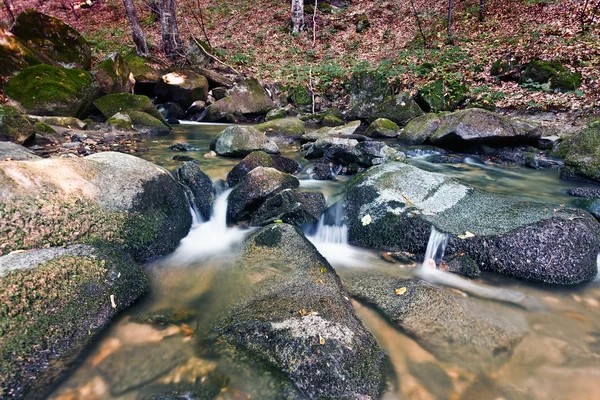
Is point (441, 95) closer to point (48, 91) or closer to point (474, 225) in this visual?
point (474, 225)

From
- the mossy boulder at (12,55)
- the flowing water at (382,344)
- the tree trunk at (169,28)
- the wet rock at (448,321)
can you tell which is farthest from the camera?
the tree trunk at (169,28)

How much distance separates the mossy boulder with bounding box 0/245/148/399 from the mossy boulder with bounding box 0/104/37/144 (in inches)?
227

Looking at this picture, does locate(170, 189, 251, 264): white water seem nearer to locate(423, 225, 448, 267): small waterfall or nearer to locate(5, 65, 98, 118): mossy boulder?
locate(423, 225, 448, 267): small waterfall

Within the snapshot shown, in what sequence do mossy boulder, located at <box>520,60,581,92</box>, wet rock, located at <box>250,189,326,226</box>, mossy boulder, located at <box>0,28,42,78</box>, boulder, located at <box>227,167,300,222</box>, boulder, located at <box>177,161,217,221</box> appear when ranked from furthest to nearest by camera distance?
mossy boulder, located at <box>0,28,42,78</box> → mossy boulder, located at <box>520,60,581,92</box> → boulder, located at <box>177,161,217,221</box> → boulder, located at <box>227,167,300,222</box> → wet rock, located at <box>250,189,326,226</box>

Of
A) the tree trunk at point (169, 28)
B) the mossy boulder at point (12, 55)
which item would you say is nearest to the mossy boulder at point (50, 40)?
the mossy boulder at point (12, 55)

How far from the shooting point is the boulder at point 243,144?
705 centimetres

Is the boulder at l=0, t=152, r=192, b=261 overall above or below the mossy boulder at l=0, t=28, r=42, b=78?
below

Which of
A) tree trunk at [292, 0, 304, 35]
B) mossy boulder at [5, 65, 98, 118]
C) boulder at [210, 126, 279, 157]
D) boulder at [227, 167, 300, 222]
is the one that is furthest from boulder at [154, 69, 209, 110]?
boulder at [227, 167, 300, 222]

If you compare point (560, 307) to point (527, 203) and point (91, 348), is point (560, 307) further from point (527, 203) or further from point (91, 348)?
point (91, 348)

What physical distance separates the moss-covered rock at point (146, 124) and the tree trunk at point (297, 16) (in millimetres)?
12351

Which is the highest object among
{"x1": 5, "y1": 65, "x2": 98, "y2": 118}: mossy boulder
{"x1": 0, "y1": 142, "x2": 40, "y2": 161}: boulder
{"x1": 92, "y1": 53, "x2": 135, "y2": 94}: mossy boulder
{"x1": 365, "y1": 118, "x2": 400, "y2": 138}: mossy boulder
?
{"x1": 92, "y1": 53, "x2": 135, "y2": 94}: mossy boulder

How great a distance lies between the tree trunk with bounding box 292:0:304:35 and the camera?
18844mm

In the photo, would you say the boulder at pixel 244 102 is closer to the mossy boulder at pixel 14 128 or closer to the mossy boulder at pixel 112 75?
the mossy boulder at pixel 112 75

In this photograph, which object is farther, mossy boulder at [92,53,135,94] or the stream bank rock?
mossy boulder at [92,53,135,94]
